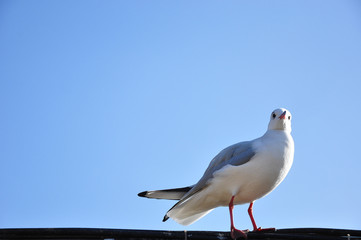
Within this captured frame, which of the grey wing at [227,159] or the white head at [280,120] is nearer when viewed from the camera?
the grey wing at [227,159]

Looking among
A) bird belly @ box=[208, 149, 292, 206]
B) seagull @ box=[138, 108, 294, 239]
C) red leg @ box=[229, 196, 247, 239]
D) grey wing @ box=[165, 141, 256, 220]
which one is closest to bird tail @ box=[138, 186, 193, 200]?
seagull @ box=[138, 108, 294, 239]

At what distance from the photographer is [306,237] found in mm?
3938

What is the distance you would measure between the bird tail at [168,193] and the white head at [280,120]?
1.18m

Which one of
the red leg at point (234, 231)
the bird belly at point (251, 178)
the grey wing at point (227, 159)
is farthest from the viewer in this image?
the grey wing at point (227, 159)

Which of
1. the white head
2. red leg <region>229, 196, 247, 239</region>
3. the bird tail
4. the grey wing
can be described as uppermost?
the white head

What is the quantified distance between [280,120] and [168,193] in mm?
1508

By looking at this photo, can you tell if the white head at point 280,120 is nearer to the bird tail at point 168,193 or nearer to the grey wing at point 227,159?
the grey wing at point 227,159

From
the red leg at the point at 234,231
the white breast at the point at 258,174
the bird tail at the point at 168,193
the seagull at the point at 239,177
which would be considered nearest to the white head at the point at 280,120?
the seagull at the point at 239,177

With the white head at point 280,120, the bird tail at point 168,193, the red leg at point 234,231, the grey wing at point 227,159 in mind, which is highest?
the white head at point 280,120

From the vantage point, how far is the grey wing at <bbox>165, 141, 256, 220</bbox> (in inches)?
226

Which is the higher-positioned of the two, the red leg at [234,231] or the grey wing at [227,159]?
the grey wing at [227,159]

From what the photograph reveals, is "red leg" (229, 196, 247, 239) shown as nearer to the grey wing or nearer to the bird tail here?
the grey wing

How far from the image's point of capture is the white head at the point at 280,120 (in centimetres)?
621

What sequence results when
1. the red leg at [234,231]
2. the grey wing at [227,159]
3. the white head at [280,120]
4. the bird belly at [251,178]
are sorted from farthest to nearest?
1. the white head at [280,120]
2. the grey wing at [227,159]
3. the bird belly at [251,178]
4. the red leg at [234,231]
